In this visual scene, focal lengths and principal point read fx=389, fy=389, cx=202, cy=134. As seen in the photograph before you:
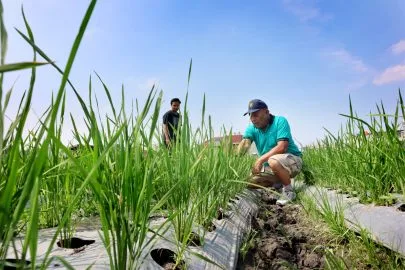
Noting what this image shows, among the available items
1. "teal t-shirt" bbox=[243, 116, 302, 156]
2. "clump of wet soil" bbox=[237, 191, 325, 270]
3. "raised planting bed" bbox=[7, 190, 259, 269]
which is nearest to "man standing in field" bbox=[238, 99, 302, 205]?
"teal t-shirt" bbox=[243, 116, 302, 156]

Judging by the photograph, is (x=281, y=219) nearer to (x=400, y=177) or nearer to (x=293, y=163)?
(x=400, y=177)

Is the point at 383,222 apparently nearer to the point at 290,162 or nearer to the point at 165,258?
the point at 165,258

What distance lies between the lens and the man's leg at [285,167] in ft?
13.3

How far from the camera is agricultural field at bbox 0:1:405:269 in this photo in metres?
0.52

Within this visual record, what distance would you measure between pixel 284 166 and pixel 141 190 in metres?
3.56

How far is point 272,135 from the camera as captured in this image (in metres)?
4.63

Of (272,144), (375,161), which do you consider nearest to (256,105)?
(272,144)

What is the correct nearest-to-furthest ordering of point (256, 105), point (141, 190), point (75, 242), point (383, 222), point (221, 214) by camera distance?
point (141, 190) → point (75, 242) → point (383, 222) → point (221, 214) → point (256, 105)

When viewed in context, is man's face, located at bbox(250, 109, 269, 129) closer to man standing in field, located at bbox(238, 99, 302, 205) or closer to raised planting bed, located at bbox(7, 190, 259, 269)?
man standing in field, located at bbox(238, 99, 302, 205)

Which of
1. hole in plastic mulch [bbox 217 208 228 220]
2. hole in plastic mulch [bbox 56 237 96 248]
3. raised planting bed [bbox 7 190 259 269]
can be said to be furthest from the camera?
hole in plastic mulch [bbox 217 208 228 220]

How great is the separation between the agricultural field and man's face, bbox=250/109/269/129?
150cm

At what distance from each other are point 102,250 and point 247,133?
384cm

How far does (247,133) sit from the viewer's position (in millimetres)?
4883

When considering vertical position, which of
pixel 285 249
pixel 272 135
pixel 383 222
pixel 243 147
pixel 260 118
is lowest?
pixel 285 249
